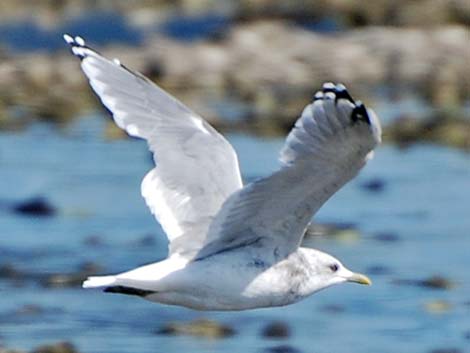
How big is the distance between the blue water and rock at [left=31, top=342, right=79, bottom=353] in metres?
0.35

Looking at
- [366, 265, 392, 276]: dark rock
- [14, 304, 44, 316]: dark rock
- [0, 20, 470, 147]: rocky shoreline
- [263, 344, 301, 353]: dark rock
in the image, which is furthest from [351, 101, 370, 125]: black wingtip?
[0, 20, 470, 147]: rocky shoreline

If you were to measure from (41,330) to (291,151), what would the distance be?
3.95 metres

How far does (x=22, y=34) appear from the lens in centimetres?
2388

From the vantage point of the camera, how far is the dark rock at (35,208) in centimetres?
1524

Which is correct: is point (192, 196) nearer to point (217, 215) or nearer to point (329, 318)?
point (217, 215)

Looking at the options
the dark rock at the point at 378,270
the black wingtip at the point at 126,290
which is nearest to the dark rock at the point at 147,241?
the dark rock at the point at 378,270

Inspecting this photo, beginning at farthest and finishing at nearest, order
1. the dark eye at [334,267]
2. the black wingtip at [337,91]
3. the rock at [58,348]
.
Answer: the rock at [58,348] < the dark eye at [334,267] < the black wingtip at [337,91]

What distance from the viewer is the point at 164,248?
14125 millimetres

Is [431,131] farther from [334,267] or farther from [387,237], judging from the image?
[334,267]

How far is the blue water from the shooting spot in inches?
458

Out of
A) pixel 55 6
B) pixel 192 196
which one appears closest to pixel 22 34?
pixel 55 6

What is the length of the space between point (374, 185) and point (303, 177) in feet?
27.4

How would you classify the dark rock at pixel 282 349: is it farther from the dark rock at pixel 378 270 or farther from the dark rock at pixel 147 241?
the dark rock at pixel 147 241

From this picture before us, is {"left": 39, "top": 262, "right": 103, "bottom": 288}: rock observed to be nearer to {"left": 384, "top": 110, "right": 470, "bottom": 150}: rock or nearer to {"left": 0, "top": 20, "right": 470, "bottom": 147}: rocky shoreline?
{"left": 384, "top": 110, "right": 470, "bottom": 150}: rock
